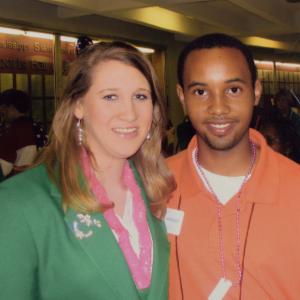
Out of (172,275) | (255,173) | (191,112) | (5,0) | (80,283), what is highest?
(5,0)

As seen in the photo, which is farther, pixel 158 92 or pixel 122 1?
pixel 122 1

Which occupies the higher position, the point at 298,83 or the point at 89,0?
the point at 89,0

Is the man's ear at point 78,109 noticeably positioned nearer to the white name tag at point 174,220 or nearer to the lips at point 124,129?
the lips at point 124,129

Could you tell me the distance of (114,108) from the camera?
1.55 meters

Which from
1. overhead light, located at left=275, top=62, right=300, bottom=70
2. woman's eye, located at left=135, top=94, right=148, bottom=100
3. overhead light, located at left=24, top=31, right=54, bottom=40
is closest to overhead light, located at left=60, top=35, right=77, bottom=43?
overhead light, located at left=24, top=31, right=54, bottom=40

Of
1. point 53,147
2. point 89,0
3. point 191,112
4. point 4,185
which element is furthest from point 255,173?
point 89,0

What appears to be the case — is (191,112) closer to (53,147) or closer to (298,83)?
(53,147)

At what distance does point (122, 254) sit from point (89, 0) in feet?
18.6

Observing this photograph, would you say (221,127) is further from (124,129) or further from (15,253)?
(15,253)

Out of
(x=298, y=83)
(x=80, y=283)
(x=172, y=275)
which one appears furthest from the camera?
(x=298, y=83)

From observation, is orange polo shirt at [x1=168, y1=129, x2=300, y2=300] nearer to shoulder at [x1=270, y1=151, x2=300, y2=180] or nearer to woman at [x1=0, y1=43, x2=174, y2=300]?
shoulder at [x1=270, y1=151, x2=300, y2=180]

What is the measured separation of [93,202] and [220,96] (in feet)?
1.98

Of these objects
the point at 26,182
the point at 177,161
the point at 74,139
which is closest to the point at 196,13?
the point at 177,161

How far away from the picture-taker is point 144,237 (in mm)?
1608
